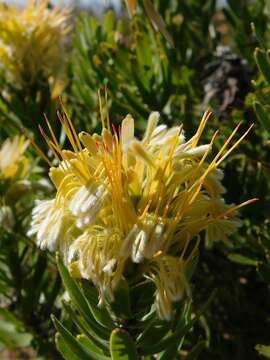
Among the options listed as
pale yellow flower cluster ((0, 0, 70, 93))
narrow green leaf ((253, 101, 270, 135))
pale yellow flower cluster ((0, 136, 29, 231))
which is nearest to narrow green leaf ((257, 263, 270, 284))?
narrow green leaf ((253, 101, 270, 135))

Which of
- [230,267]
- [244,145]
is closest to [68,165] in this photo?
[244,145]

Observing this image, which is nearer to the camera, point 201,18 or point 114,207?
point 114,207

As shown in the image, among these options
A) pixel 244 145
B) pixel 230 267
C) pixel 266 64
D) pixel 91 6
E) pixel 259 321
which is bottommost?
pixel 91 6

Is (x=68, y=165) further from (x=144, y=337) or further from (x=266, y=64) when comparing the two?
(x=266, y=64)

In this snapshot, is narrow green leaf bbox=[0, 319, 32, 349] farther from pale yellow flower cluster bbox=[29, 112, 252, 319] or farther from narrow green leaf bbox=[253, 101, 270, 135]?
narrow green leaf bbox=[253, 101, 270, 135]

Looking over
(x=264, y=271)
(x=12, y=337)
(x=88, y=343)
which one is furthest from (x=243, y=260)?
(x=12, y=337)
